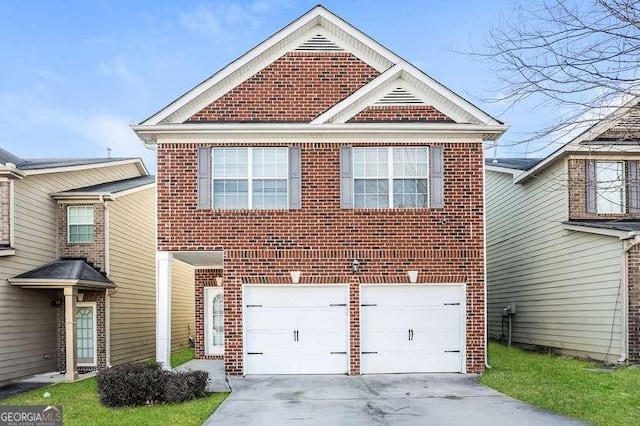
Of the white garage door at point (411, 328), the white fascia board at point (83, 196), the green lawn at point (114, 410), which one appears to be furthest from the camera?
the white fascia board at point (83, 196)

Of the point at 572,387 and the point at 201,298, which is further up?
the point at 201,298

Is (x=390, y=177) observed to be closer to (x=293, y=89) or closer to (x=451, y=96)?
(x=451, y=96)

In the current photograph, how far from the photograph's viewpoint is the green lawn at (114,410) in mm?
9875

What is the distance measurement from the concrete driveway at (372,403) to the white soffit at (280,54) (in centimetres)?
613

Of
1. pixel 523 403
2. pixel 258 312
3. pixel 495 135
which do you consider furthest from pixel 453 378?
pixel 495 135

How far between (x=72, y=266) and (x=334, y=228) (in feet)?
22.8

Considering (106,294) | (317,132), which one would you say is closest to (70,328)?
(106,294)

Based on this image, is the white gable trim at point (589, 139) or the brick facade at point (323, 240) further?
the brick facade at point (323, 240)

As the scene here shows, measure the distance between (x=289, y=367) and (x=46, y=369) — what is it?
6.90 metres

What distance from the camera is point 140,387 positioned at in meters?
11.1

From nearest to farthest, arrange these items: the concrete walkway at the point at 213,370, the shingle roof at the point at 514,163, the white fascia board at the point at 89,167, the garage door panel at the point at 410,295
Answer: the concrete walkway at the point at 213,370, the garage door panel at the point at 410,295, the white fascia board at the point at 89,167, the shingle roof at the point at 514,163

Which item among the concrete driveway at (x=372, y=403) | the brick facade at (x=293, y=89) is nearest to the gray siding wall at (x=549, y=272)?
the concrete driveway at (x=372, y=403)

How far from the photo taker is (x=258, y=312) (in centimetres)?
1469

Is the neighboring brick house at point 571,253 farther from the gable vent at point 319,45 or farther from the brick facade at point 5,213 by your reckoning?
the brick facade at point 5,213
